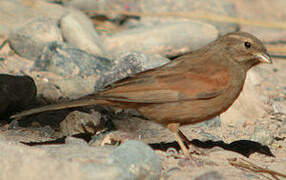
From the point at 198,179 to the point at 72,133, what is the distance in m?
1.70

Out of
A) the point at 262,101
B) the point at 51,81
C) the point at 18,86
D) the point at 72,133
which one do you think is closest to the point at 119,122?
the point at 72,133

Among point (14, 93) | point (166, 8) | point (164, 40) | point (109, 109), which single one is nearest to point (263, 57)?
point (109, 109)

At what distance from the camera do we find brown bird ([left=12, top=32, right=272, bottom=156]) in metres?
3.81

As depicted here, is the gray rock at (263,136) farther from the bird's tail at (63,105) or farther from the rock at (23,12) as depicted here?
the rock at (23,12)

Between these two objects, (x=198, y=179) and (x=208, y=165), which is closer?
(x=198, y=179)

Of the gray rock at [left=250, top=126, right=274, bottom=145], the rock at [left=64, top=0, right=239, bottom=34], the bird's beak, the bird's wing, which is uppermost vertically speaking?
the rock at [left=64, top=0, right=239, bottom=34]

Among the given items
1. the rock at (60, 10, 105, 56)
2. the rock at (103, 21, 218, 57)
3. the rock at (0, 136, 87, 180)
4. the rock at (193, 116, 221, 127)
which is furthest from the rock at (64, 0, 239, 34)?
the rock at (0, 136, 87, 180)

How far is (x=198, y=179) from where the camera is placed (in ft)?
10.0

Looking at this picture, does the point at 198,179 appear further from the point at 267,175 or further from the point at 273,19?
the point at 273,19

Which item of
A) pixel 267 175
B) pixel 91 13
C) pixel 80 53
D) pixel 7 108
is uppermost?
pixel 91 13

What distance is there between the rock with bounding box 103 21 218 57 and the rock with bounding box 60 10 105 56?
24 cm

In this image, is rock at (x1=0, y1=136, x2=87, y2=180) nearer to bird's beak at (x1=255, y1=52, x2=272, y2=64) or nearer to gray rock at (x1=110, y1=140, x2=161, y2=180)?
gray rock at (x1=110, y1=140, x2=161, y2=180)

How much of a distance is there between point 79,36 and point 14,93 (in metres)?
2.42

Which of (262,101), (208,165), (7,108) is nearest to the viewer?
(208,165)
